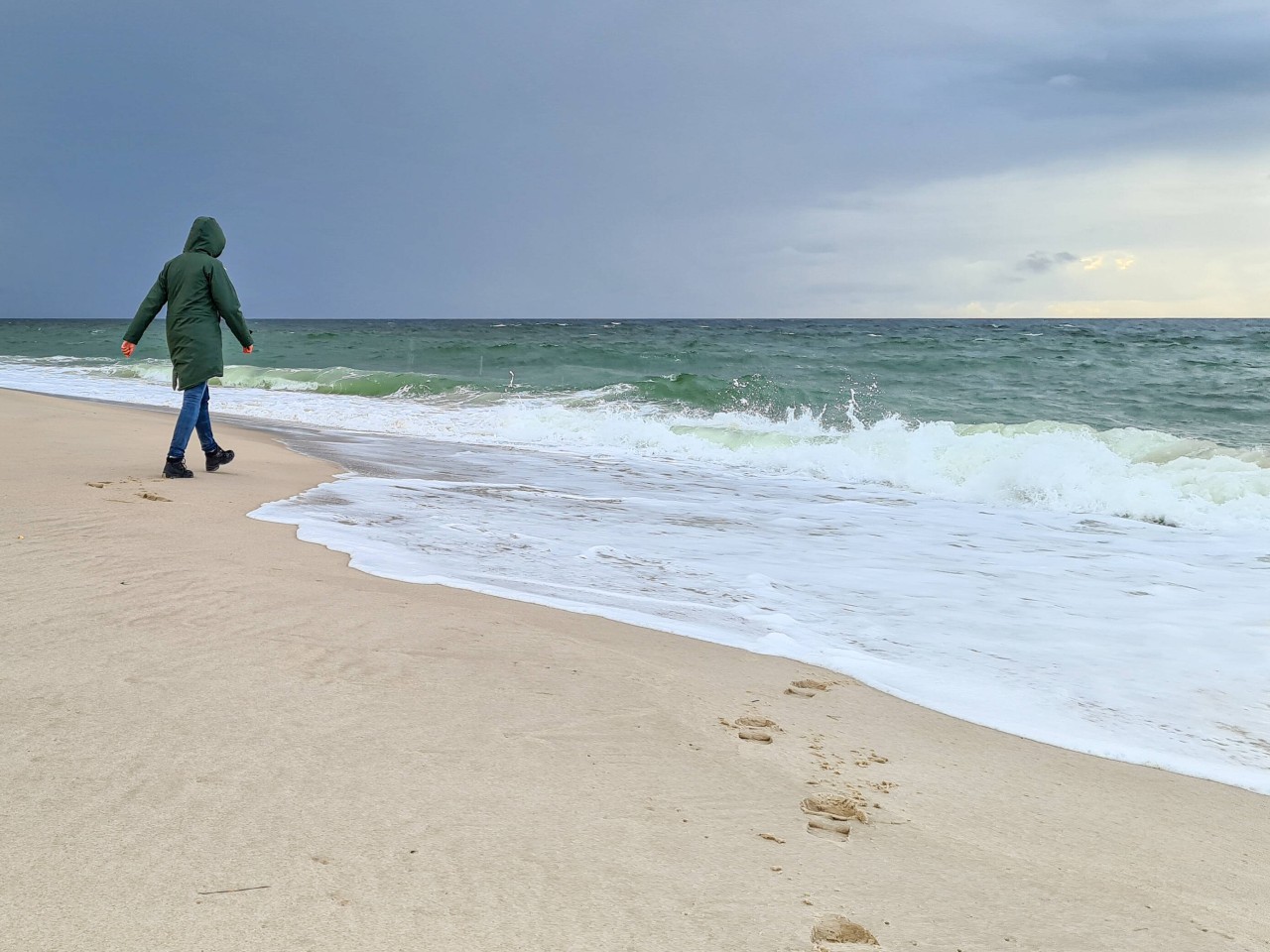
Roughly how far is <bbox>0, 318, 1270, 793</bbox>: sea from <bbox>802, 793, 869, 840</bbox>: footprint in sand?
118cm

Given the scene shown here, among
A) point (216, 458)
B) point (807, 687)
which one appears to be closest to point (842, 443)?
point (216, 458)

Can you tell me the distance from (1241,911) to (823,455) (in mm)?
9250

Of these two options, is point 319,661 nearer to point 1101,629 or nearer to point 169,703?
point 169,703

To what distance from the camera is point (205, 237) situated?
7.25m

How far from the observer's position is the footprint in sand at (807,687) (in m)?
3.57

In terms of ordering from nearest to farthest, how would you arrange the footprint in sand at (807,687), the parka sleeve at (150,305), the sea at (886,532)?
1. the footprint in sand at (807,687)
2. the sea at (886,532)
3. the parka sleeve at (150,305)

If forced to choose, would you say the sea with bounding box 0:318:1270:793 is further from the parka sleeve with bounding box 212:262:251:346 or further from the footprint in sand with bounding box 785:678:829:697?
the parka sleeve with bounding box 212:262:251:346

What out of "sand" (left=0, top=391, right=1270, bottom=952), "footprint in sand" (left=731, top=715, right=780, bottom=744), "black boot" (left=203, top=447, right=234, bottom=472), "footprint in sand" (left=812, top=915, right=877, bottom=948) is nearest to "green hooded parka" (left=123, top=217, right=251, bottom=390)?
"black boot" (left=203, top=447, right=234, bottom=472)

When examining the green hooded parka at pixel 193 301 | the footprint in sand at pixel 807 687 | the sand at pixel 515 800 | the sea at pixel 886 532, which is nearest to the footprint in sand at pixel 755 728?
the sand at pixel 515 800

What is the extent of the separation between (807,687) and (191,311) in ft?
18.9

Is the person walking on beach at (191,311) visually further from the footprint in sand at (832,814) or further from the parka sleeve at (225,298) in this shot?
the footprint in sand at (832,814)

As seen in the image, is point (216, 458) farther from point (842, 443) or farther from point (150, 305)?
point (842, 443)

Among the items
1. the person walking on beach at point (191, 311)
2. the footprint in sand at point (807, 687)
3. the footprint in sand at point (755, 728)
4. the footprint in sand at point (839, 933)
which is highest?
the person walking on beach at point (191, 311)

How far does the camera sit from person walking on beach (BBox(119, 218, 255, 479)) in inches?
282
